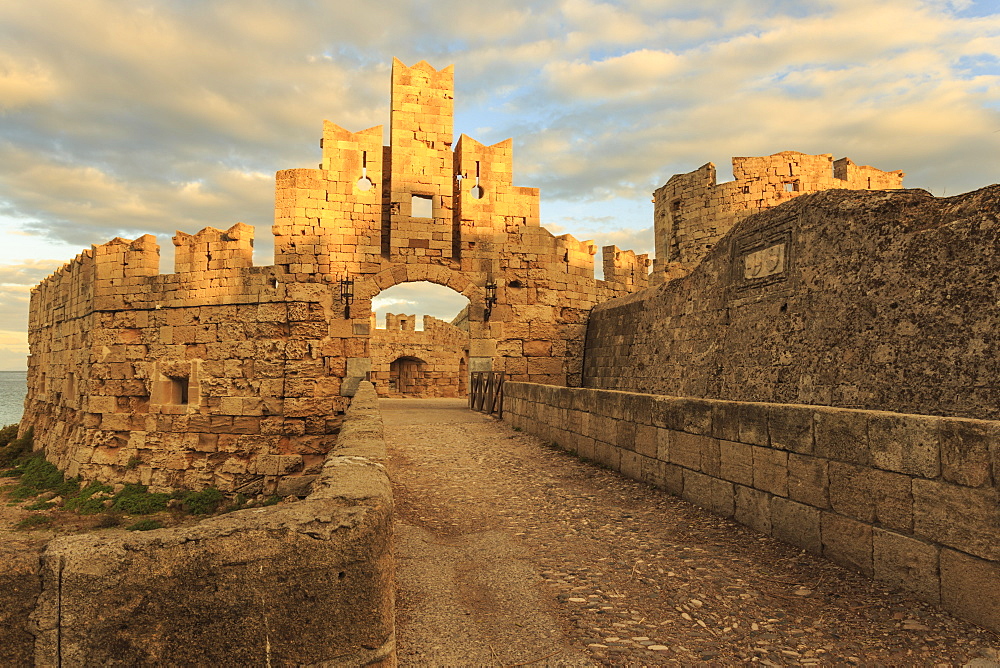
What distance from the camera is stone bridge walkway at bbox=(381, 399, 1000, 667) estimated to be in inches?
102

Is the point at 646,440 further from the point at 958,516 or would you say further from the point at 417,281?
the point at 417,281

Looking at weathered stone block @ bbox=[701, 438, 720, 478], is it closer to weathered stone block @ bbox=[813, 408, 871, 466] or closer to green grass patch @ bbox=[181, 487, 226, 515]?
weathered stone block @ bbox=[813, 408, 871, 466]

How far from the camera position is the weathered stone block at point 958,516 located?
259 cm

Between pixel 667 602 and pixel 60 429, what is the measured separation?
15.6 m

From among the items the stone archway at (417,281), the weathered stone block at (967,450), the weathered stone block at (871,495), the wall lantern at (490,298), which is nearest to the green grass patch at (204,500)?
the stone archway at (417,281)

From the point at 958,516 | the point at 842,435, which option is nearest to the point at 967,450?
the point at 958,516

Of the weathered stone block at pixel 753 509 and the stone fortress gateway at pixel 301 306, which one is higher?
the stone fortress gateway at pixel 301 306

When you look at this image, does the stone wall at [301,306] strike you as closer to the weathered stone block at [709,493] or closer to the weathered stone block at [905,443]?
the weathered stone block at [709,493]

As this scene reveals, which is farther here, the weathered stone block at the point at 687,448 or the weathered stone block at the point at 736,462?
the weathered stone block at the point at 687,448

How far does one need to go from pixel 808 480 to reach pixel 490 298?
32.7 ft

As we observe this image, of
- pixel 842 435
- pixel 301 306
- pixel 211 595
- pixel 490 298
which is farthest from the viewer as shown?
pixel 490 298

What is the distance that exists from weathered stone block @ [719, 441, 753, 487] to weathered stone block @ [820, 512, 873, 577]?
72cm

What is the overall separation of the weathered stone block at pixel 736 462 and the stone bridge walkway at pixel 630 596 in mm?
345

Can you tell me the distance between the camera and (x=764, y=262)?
695cm
